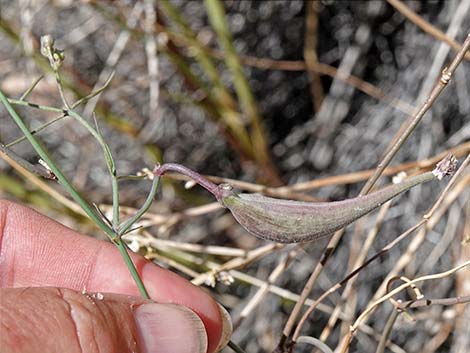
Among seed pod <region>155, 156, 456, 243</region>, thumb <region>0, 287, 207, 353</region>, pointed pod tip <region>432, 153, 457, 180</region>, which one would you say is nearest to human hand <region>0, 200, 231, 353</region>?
thumb <region>0, 287, 207, 353</region>

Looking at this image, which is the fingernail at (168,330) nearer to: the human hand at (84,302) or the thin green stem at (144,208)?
the human hand at (84,302)

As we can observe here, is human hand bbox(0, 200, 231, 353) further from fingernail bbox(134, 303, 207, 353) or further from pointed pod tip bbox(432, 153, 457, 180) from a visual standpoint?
pointed pod tip bbox(432, 153, 457, 180)

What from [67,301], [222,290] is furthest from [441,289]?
[67,301]

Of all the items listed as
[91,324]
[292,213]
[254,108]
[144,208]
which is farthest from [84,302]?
[254,108]

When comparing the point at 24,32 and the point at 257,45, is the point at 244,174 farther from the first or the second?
the point at 24,32

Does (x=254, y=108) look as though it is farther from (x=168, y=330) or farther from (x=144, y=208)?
(x=144, y=208)

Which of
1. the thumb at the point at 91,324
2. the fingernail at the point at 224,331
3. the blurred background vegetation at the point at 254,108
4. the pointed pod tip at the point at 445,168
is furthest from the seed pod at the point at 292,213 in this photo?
the blurred background vegetation at the point at 254,108
